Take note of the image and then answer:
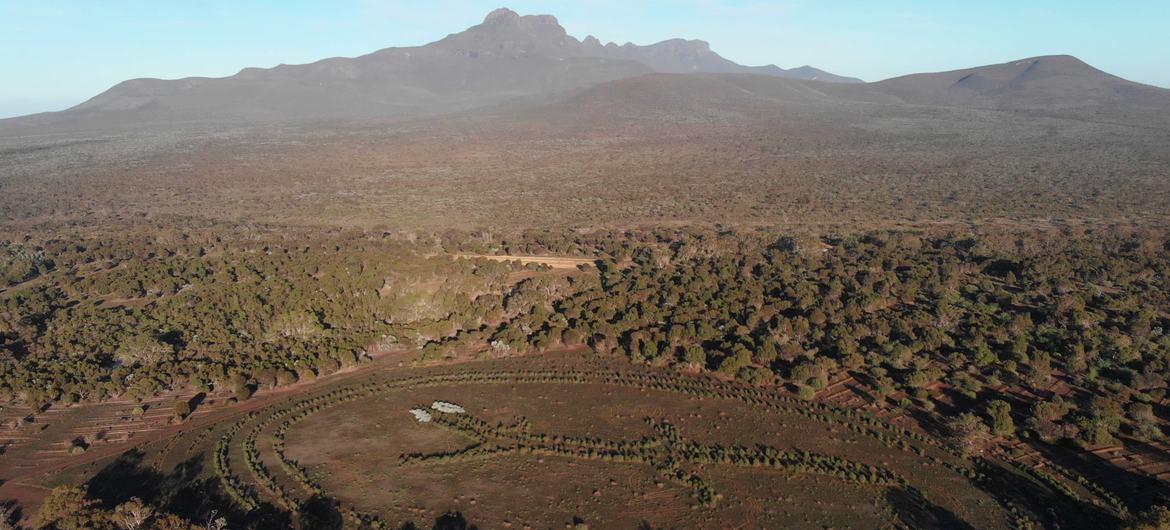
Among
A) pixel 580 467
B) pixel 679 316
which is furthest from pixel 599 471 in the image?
pixel 679 316

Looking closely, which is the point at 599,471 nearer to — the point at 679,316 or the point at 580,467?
the point at 580,467

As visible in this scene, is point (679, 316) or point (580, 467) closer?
point (580, 467)

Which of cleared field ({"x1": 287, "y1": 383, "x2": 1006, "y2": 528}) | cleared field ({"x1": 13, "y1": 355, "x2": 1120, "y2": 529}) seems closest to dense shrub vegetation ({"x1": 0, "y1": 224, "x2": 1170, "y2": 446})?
cleared field ({"x1": 13, "y1": 355, "x2": 1120, "y2": 529})

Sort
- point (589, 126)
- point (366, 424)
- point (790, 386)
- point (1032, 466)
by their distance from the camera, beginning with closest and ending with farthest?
point (1032, 466) → point (366, 424) → point (790, 386) → point (589, 126)

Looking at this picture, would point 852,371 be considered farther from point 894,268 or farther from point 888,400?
point 894,268

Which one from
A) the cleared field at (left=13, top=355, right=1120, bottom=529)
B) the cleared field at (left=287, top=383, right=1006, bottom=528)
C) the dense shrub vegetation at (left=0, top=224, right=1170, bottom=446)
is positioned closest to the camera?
the cleared field at (left=13, top=355, right=1120, bottom=529)

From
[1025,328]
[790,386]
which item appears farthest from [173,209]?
[1025,328]

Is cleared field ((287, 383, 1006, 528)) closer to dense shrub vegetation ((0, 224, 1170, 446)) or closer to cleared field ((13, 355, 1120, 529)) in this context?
cleared field ((13, 355, 1120, 529))

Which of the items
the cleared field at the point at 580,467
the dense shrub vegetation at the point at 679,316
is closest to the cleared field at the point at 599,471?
the cleared field at the point at 580,467

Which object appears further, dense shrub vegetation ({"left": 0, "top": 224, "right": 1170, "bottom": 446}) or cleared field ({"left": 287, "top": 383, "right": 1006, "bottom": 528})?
dense shrub vegetation ({"left": 0, "top": 224, "right": 1170, "bottom": 446})

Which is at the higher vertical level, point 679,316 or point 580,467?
point 679,316

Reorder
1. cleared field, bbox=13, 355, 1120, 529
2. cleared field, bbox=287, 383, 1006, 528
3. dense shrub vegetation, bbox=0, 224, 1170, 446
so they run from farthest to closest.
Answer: dense shrub vegetation, bbox=0, 224, 1170, 446 → cleared field, bbox=287, 383, 1006, 528 → cleared field, bbox=13, 355, 1120, 529
